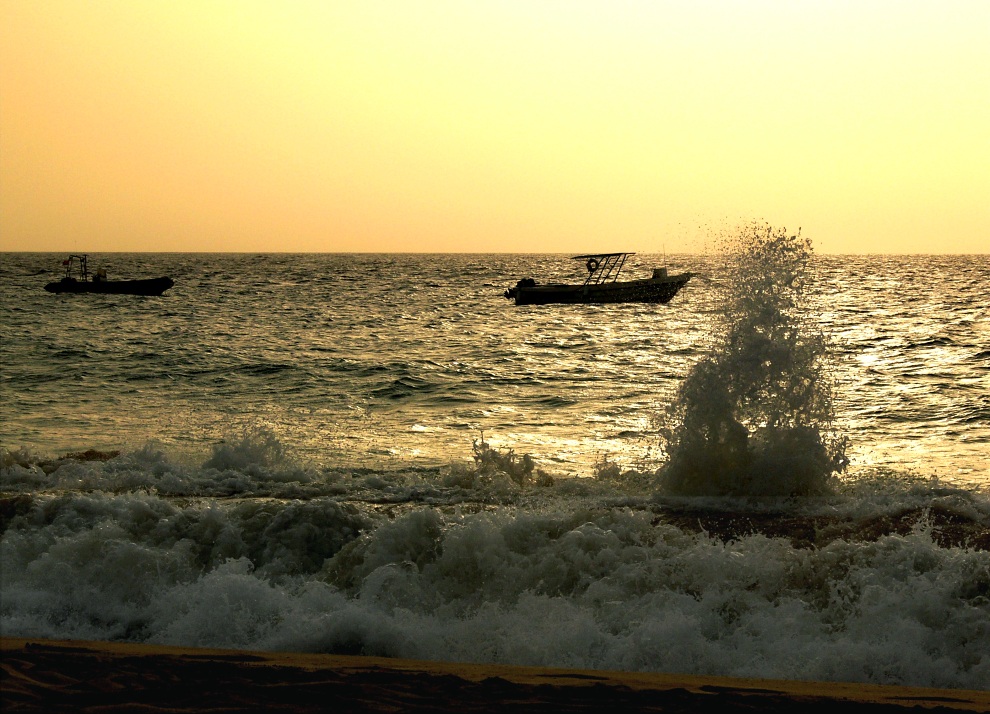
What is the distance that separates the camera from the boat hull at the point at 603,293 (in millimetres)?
54562

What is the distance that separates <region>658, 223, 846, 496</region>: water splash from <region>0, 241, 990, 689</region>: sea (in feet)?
0.12

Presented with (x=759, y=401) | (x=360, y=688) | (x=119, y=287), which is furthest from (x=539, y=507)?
(x=119, y=287)

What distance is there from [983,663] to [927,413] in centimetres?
1171

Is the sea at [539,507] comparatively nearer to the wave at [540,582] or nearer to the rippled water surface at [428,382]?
the wave at [540,582]

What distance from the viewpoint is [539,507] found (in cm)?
995

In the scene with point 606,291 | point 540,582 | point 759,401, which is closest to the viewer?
point 540,582

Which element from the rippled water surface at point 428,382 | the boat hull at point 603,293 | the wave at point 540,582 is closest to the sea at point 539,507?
the wave at point 540,582

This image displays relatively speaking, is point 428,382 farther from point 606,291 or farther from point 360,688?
point 606,291

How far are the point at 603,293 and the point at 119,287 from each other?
32.0m

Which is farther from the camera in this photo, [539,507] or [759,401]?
[759,401]

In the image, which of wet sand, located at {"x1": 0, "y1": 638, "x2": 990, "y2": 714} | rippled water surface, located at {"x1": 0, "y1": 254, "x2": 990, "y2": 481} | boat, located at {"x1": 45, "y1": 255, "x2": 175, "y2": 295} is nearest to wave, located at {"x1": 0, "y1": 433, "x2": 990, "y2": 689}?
wet sand, located at {"x1": 0, "y1": 638, "x2": 990, "y2": 714}

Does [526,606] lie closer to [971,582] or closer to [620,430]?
[971,582]

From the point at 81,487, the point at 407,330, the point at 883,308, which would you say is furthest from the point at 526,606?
the point at 883,308

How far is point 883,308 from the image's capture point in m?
47.3
